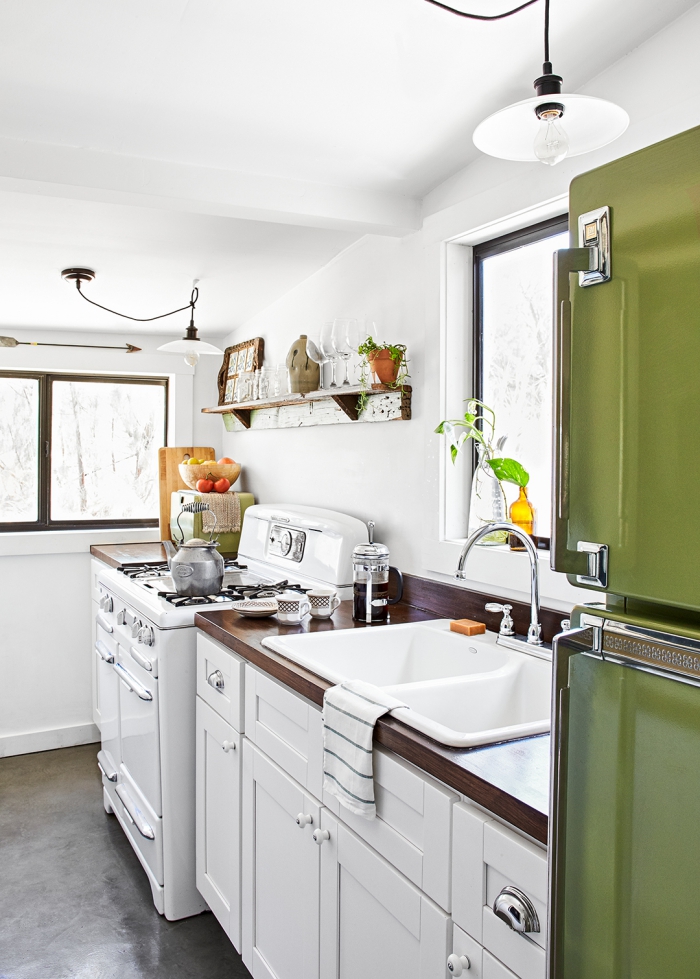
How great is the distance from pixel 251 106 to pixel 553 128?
0.85 meters

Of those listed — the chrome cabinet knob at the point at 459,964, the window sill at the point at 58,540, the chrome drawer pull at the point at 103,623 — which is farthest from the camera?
the window sill at the point at 58,540

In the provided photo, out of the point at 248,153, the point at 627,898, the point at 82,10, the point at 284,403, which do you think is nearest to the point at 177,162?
the point at 248,153

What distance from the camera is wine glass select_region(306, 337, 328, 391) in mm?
2930

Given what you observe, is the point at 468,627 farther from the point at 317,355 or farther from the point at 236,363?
the point at 236,363

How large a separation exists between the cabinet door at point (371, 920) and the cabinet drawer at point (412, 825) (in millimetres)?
27

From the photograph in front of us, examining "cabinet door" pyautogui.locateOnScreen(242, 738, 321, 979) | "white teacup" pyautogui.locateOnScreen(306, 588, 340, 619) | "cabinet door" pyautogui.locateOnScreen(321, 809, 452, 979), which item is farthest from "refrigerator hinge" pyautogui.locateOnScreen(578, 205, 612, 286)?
"white teacup" pyautogui.locateOnScreen(306, 588, 340, 619)

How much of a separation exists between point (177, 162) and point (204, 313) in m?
1.85

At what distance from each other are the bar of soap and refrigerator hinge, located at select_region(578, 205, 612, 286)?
1416 mm

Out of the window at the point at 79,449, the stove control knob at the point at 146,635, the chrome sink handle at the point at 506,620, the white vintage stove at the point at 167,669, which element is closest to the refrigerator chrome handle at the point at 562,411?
the chrome sink handle at the point at 506,620

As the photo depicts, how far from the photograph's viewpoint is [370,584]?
2.25 m

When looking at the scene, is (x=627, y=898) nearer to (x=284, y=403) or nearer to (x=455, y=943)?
(x=455, y=943)

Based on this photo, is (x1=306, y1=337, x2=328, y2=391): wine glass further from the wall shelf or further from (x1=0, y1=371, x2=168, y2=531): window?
(x1=0, y1=371, x2=168, y2=531): window

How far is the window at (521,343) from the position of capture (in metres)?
2.12

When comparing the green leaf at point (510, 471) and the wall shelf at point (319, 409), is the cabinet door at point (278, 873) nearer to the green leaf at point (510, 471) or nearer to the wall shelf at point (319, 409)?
the green leaf at point (510, 471)
